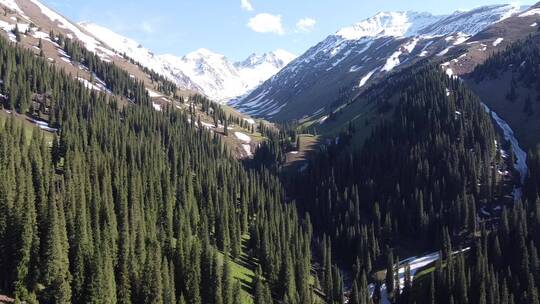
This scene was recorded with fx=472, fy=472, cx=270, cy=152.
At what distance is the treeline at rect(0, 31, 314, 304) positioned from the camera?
79500 millimetres

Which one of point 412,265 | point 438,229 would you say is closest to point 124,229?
point 412,265

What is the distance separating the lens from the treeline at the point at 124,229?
261 ft

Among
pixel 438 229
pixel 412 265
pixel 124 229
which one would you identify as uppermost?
pixel 124 229

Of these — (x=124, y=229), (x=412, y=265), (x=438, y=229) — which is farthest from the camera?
(x=438, y=229)

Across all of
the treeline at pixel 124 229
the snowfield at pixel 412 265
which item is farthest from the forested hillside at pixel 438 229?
the treeline at pixel 124 229

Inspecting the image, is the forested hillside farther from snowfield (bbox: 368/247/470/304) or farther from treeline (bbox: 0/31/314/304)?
treeline (bbox: 0/31/314/304)

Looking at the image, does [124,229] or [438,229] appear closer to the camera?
[124,229]

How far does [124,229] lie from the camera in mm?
96812

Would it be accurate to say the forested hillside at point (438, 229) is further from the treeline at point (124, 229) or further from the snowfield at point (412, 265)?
the treeline at point (124, 229)

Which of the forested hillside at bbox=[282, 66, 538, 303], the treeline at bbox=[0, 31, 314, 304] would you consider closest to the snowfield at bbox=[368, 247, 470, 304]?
the forested hillside at bbox=[282, 66, 538, 303]

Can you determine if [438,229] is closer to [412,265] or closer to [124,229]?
[412,265]

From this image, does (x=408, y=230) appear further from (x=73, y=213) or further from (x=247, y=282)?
(x=73, y=213)

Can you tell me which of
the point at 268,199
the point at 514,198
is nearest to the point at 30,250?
the point at 268,199

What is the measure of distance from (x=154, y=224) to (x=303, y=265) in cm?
3956
